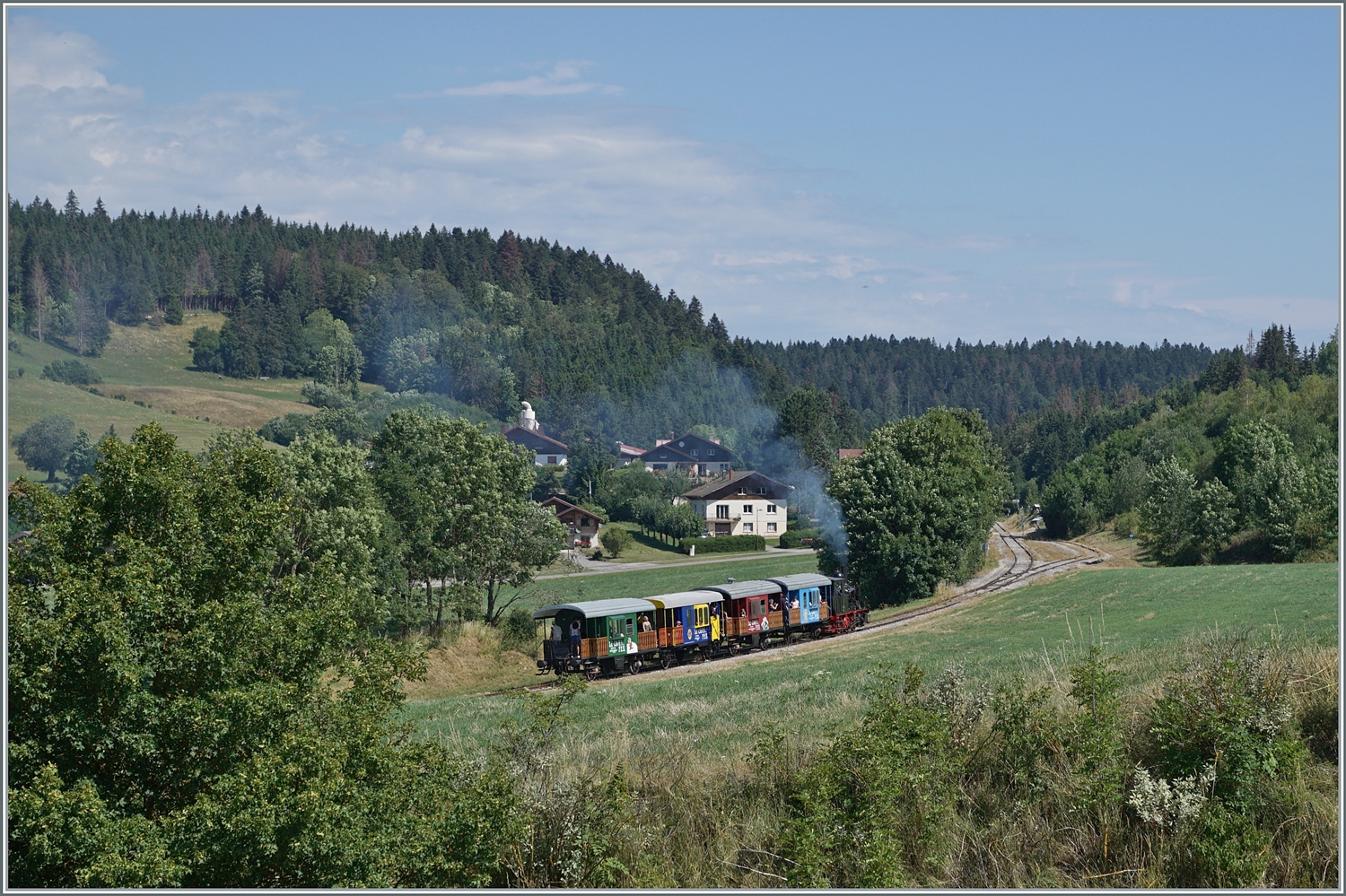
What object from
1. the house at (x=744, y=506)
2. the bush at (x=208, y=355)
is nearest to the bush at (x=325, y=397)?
the bush at (x=208, y=355)

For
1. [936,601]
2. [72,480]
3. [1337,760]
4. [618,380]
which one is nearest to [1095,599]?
[936,601]

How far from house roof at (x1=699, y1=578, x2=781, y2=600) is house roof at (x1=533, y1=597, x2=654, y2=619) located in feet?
14.3

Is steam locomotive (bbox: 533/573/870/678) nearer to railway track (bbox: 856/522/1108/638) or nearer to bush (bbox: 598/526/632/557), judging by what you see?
railway track (bbox: 856/522/1108/638)

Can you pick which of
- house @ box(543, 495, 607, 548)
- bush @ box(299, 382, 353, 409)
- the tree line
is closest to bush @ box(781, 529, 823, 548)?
house @ box(543, 495, 607, 548)

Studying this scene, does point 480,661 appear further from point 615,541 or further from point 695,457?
point 695,457

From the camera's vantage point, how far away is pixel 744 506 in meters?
111

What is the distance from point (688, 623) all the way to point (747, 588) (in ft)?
12.9

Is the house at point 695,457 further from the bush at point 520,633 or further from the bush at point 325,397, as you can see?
the bush at point 520,633

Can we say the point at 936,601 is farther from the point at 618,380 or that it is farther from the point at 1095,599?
the point at 618,380

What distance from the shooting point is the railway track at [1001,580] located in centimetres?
3644

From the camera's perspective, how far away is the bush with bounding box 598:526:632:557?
326 ft

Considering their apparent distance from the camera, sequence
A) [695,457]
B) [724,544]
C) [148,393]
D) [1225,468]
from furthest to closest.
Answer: [148,393], [695,457], [724,544], [1225,468]

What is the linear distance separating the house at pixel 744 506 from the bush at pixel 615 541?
10.9 meters

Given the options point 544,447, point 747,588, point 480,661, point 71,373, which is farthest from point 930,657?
point 71,373
